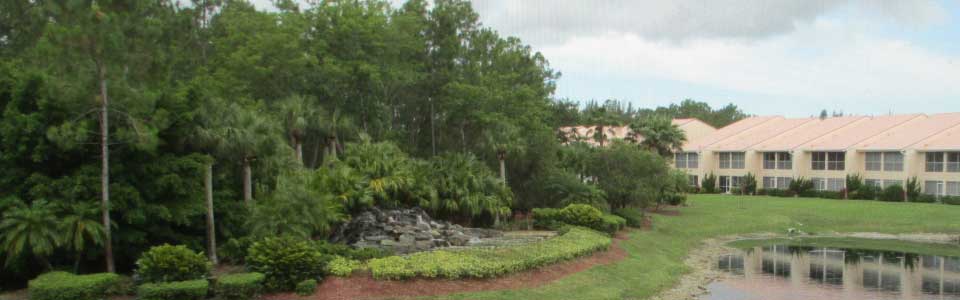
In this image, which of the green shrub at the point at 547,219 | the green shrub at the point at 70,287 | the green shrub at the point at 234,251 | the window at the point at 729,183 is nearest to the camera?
the green shrub at the point at 70,287

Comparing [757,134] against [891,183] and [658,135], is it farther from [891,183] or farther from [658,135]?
[658,135]

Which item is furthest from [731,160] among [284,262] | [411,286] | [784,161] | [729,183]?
[284,262]

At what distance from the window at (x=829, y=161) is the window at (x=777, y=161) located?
2030 millimetres

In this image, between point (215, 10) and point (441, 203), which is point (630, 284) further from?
point (215, 10)

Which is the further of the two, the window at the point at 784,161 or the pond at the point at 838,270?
the window at the point at 784,161

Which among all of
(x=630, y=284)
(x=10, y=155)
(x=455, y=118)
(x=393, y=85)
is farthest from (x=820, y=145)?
(x=10, y=155)

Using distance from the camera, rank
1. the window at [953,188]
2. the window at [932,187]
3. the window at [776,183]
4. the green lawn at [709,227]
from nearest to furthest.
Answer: the green lawn at [709,227] → the window at [953,188] → the window at [932,187] → the window at [776,183]

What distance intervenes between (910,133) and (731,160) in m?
14.3

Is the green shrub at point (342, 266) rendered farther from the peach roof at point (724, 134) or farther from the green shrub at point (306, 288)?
the peach roof at point (724, 134)

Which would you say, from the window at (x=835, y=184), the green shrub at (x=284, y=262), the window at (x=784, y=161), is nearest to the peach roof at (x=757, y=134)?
the window at (x=784, y=161)

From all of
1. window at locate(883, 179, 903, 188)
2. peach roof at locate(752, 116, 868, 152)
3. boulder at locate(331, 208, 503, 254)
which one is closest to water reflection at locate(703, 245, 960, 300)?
boulder at locate(331, 208, 503, 254)

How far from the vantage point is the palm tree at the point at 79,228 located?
1816 cm

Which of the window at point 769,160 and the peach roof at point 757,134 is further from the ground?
the peach roof at point 757,134

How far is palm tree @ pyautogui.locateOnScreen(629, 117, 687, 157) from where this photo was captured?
2263 inches
